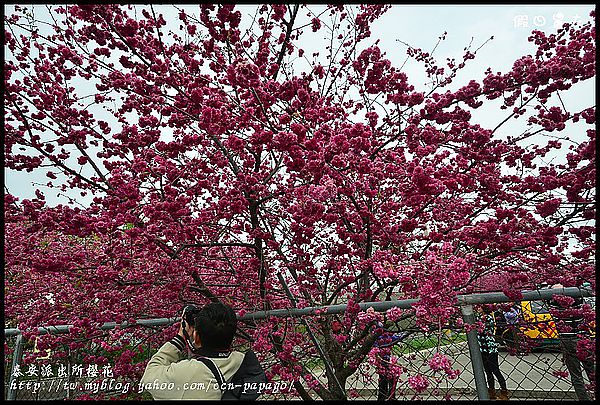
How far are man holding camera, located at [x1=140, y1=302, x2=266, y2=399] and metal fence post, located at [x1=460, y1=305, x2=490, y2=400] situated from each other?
3.75 ft

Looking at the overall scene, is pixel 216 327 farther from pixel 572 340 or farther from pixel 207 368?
pixel 572 340

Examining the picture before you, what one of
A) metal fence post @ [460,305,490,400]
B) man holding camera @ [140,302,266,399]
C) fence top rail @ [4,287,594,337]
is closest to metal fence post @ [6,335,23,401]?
fence top rail @ [4,287,594,337]

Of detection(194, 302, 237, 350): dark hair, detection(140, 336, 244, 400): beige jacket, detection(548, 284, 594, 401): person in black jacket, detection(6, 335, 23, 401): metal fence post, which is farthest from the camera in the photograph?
detection(6, 335, 23, 401): metal fence post

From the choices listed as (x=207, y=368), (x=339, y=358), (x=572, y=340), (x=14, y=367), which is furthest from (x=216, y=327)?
(x=14, y=367)

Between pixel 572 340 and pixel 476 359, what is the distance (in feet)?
4.07

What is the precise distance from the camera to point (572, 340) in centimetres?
259

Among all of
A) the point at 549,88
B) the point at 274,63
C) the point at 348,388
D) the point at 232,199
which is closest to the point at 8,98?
the point at 232,199

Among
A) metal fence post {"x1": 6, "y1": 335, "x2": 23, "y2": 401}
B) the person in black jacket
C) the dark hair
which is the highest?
the dark hair

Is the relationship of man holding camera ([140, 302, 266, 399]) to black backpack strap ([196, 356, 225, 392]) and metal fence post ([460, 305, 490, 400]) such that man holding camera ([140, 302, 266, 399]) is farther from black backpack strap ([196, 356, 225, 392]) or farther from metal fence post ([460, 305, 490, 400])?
metal fence post ([460, 305, 490, 400])

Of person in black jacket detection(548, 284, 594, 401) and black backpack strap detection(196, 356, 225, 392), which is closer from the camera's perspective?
black backpack strap detection(196, 356, 225, 392)

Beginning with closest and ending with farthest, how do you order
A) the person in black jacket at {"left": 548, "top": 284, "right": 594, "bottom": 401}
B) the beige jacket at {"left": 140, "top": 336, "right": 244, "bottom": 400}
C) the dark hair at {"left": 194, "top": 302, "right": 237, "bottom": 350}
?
1. the beige jacket at {"left": 140, "top": 336, "right": 244, "bottom": 400}
2. the dark hair at {"left": 194, "top": 302, "right": 237, "bottom": 350}
3. the person in black jacket at {"left": 548, "top": 284, "right": 594, "bottom": 401}

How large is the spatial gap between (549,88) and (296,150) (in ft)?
7.51

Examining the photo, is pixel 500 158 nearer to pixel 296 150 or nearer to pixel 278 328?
pixel 296 150

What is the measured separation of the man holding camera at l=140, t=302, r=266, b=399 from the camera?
5.57ft
